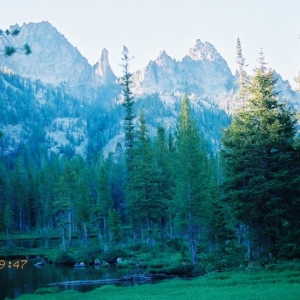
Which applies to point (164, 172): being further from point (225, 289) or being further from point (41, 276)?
point (225, 289)

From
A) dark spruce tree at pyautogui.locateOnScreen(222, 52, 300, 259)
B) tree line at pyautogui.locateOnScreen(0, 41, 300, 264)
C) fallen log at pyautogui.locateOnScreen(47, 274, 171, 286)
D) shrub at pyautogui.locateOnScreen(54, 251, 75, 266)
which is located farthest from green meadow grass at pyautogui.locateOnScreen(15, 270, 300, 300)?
shrub at pyautogui.locateOnScreen(54, 251, 75, 266)

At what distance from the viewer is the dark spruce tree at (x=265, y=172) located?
1219 inches

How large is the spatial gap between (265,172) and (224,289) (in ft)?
38.9

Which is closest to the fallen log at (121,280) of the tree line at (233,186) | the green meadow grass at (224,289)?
the green meadow grass at (224,289)

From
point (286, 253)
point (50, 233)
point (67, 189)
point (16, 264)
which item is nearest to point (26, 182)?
point (50, 233)

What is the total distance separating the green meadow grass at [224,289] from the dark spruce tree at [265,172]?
425 cm

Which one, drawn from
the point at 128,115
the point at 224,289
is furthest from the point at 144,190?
the point at 224,289

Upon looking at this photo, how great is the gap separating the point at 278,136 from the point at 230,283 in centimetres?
1251

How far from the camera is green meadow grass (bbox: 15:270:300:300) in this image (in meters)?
20.1

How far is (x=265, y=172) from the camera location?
32250 millimetres

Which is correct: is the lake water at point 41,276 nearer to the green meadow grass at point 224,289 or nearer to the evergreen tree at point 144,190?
the green meadow grass at point 224,289

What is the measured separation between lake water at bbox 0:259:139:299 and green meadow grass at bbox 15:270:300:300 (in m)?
5.75
